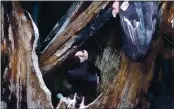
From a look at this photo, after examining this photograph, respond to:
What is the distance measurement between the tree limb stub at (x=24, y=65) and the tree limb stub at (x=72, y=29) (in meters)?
0.14

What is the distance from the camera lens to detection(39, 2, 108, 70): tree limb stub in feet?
17.5

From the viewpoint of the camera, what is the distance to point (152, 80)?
543 cm

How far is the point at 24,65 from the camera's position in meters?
5.46

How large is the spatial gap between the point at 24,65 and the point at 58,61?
1.34 feet

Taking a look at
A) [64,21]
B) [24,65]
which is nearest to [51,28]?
[64,21]

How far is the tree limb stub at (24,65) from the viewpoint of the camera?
5.42m

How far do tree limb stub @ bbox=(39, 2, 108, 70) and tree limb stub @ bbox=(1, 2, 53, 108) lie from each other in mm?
139

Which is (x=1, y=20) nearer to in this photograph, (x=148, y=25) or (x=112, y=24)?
(x=112, y=24)

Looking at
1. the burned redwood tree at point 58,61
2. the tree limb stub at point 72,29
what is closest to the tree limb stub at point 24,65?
the burned redwood tree at point 58,61

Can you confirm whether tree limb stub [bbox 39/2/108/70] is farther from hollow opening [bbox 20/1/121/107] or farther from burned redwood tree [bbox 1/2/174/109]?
hollow opening [bbox 20/1/121/107]

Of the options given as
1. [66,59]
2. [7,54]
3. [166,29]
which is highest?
[7,54]

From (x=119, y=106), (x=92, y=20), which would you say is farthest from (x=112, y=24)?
(x=119, y=106)

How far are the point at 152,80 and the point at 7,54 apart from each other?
1736mm

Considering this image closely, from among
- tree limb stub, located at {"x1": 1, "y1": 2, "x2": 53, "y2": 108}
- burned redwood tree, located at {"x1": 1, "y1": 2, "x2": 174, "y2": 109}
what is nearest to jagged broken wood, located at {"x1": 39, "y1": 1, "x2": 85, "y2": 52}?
burned redwood tree, located at {"x1": 1, "y1": 2, "x2": 174, "y2": 109}
